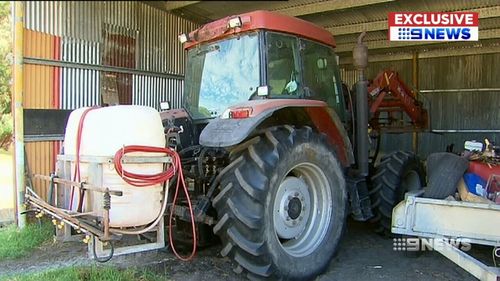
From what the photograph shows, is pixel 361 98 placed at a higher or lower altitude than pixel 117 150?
higher

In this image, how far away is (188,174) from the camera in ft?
12.6

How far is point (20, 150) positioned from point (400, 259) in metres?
4.43

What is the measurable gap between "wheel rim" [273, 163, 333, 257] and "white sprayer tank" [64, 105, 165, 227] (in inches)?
41.1

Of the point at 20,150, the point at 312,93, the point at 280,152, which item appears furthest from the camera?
the point at 20,150

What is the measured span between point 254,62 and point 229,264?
6.16 feet

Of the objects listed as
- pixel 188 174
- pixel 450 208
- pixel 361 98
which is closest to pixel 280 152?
A: pixel 188 174

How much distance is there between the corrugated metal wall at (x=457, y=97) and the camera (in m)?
11.2

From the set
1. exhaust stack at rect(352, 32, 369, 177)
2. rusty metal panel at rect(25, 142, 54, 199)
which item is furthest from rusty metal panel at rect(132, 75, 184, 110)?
exhaust stack at rect(352, 32, 369, 177)

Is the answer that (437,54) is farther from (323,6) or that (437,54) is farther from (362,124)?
(362,124)

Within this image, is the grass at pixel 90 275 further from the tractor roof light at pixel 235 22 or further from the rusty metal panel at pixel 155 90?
the rusty metal panel at pixel 155 90

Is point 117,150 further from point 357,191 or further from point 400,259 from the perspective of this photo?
point 400,259

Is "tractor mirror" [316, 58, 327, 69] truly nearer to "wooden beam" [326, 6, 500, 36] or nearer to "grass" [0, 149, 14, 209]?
"wooden beam" [326, 6, 500, 36]

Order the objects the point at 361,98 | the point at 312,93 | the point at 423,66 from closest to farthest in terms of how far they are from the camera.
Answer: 1. the point at 312,93
2. the point at 361,98
3. the point at 423,66

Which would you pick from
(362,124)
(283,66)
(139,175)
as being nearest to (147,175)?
(139,175)
